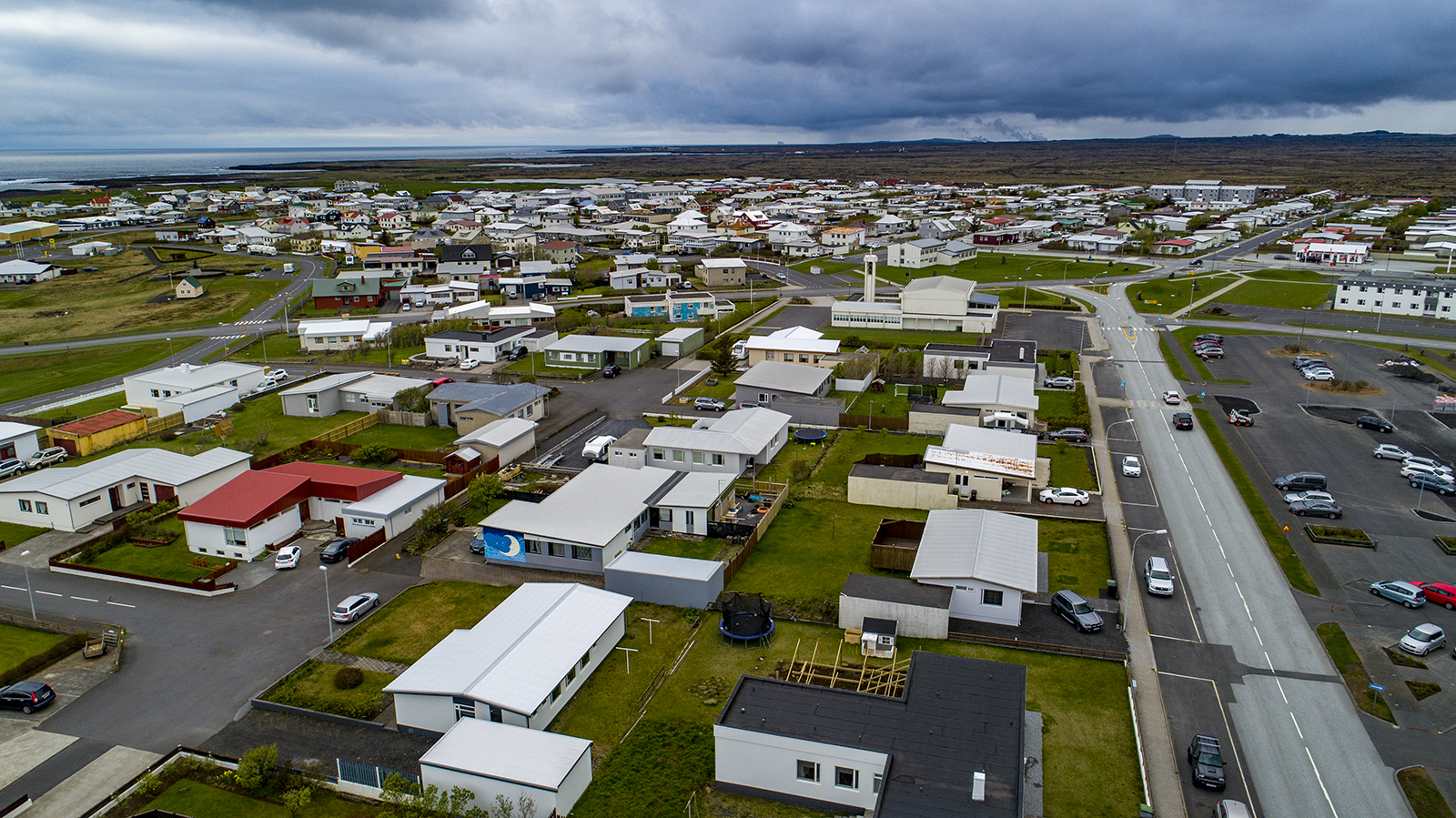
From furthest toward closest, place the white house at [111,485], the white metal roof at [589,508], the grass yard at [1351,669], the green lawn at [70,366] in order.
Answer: the green lawn at [70,366]
the white house at [111,485]
the white metal roof at [589,508]
the grass yard at [1351,669]

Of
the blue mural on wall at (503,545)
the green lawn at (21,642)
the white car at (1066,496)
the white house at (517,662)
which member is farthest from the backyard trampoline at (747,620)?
the green lawn at (21,642)

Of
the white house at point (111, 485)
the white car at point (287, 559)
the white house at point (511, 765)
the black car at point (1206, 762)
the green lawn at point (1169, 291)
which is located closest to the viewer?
the white house at point (511, 765)

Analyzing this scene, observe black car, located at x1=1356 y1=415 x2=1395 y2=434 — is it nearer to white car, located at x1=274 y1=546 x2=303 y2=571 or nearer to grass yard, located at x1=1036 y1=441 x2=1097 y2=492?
grass yard, located at x1=1036 y1=441 x2=1097 y2=492

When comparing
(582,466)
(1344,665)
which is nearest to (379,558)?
(582,466)

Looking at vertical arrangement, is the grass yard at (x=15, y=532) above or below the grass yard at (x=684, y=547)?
above

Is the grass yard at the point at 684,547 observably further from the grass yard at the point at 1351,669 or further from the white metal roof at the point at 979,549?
the grass yard at the point at 1351,669

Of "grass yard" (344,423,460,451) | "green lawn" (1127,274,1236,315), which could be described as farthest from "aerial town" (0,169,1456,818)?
"green lawn" (1127,274,1236,315)
